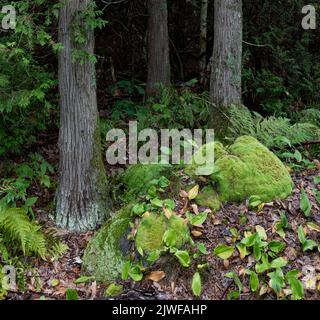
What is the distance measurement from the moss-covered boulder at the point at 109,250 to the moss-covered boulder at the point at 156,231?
267 mm

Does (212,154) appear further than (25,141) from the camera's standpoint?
No

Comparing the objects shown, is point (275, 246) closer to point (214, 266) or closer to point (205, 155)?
point (214, 266)

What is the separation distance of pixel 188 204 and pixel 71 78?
2187 mm

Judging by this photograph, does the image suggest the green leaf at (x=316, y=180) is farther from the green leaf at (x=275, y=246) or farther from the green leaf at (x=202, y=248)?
the green leaf at (x=202, y=248)

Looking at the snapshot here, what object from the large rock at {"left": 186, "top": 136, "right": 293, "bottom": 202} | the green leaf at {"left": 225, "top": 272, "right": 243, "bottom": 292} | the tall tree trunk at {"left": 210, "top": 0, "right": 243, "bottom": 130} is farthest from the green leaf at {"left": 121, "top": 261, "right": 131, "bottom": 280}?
the tall tree trunk at {"left": 210, "top": 0, "right": 243, "bottom": 130}

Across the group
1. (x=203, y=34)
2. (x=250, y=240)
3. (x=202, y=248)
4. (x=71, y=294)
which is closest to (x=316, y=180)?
(x=250, y=240)

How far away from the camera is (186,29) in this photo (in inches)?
414

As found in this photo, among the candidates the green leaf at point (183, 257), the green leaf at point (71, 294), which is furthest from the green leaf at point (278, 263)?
the green leaf at point (71, 294)

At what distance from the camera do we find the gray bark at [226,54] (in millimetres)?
6973

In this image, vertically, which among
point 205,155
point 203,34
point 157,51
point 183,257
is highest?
point 203,34

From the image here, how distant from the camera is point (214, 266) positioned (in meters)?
4.47

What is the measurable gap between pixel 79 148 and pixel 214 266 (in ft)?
7.87
